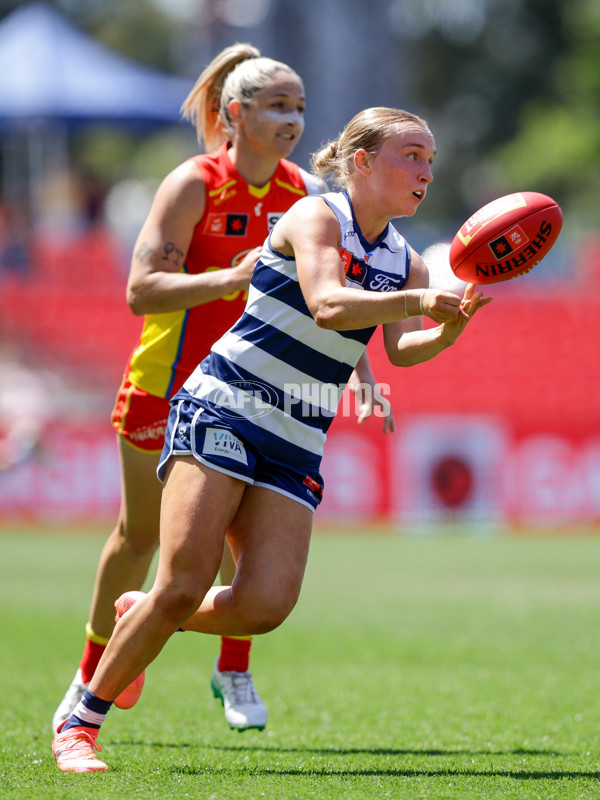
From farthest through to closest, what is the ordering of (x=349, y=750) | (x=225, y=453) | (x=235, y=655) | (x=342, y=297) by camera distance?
(x=235, y=655) → (x=349, y=750) → (x=225, y=453) → (x=342, y=297)

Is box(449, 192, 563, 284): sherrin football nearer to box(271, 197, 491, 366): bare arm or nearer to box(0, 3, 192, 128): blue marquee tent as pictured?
box(271, 197, 491, 366): bare arm

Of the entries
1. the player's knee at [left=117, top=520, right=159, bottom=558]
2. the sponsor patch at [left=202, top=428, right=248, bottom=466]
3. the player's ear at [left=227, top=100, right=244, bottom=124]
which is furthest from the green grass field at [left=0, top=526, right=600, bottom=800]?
the player's ear at [left=227, top=100, right=244, bottom=124]

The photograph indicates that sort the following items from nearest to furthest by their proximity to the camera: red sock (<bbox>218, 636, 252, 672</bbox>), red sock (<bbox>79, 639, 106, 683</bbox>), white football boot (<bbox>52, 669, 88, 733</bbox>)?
white football boot (<bbox>52, 669, 88, 733</bbox>) → red sock (<bbox>79, 639, 106, 683</bbox>) → red sock (<bbox>218, 636, 252, 672</bbox>)

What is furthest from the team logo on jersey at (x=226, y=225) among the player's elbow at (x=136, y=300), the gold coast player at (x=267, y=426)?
the gold coast player at (x=267, y=426)

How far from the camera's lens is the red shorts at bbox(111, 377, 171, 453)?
4.95 meters

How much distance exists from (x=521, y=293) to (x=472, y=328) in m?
1.52

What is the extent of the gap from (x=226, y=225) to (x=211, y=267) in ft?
0.62

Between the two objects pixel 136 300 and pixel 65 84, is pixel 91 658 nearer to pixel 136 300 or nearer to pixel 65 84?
pixel 136 300

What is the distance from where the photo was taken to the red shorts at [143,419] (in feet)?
16.3

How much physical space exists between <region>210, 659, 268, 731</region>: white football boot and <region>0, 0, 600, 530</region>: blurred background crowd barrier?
36.3ft

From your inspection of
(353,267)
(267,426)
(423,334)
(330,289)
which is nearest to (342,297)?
(330,289)

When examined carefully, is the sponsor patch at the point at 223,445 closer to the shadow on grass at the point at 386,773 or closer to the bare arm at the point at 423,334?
the bare arm at the point at 423,334

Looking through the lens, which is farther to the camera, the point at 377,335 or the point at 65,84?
the point at 65,84

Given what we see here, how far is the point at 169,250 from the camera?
4785 mm
